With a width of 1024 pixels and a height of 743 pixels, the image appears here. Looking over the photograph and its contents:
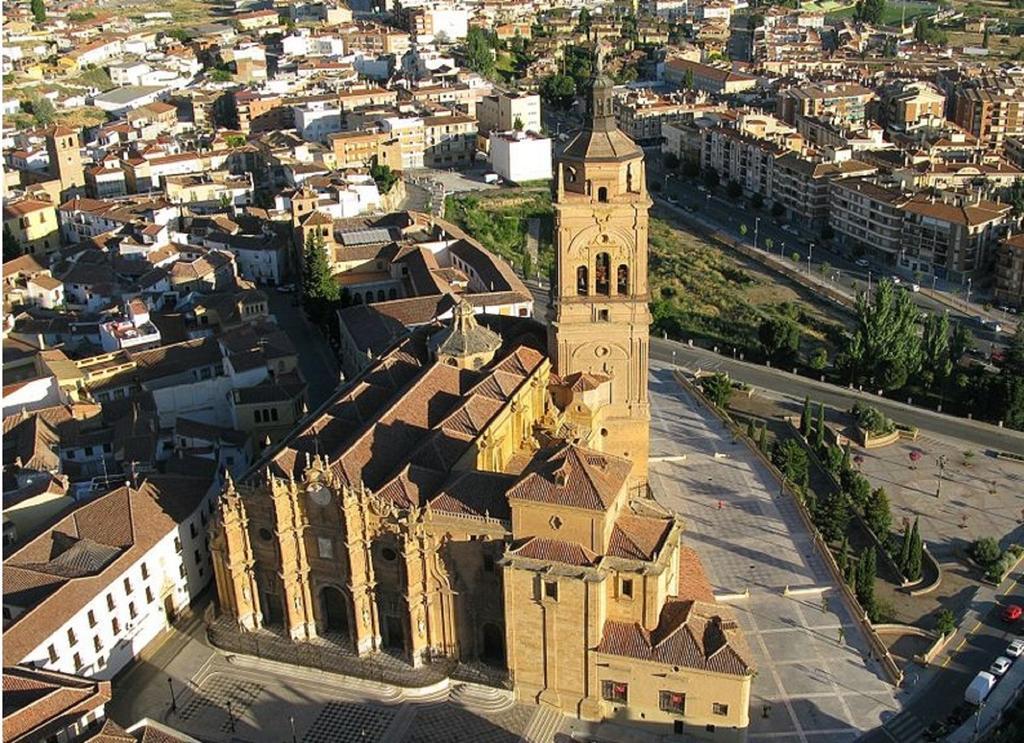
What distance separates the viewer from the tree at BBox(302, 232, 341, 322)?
80.1 m

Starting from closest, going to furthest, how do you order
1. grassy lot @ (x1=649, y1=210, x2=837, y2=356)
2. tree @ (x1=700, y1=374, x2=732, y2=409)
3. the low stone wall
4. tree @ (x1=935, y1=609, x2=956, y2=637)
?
the low stone wall
tree @ (x1=935, y1=609, x2=956, y2=637)
tree @ (x1=700, y1=374, x2=732, y2=409)
grassy lot @ (x1=649, y1=210, x2=837, y2=356)

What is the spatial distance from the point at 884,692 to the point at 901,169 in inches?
3084

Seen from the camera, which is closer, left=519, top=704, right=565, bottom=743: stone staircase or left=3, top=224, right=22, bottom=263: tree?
left=519, top=704, right=565, bottom=743: stone staircase

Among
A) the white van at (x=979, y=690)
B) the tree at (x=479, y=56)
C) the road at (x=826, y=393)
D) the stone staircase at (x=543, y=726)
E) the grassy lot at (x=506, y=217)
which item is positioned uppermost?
the tree at (x=479, y=56)

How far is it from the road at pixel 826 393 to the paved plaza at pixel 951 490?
1.91 meters

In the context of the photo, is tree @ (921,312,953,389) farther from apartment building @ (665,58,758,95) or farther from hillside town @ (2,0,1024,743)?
apartment building @ (665,58,758,95)

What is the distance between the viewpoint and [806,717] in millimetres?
42125

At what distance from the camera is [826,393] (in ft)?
248

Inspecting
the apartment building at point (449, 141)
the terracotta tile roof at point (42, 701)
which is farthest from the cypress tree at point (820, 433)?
the apartment building at point (449, 141)

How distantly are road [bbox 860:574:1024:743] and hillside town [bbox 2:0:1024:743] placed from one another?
0.21m

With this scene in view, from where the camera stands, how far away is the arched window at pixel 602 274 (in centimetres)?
5016

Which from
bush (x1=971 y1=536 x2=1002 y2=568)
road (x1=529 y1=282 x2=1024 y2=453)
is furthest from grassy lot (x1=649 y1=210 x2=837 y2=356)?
bush (x1=971 y1=536 x2=1002 y2=568)

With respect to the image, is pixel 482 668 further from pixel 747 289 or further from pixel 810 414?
pixel 747 289

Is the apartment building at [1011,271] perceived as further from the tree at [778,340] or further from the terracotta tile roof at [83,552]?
the terracotta tile roof at [83,552]
